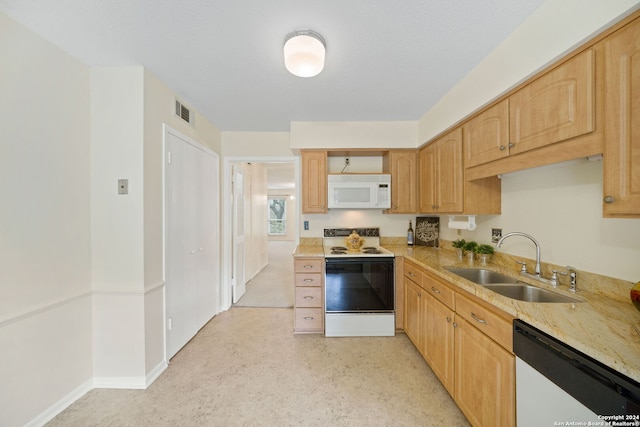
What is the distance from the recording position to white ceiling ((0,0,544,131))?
50.8 inches

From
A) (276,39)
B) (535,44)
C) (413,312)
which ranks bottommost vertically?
(413,312)

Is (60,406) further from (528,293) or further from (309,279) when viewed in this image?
(528,293)

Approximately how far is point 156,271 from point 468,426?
2556 millimetres

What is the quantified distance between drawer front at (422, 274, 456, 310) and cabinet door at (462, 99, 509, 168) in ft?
3.31

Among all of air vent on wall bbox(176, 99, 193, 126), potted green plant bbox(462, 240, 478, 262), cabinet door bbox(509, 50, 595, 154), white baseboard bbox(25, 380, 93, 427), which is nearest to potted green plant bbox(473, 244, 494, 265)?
potted green plant bbox(462, 240, 478, 262)

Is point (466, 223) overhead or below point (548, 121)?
below

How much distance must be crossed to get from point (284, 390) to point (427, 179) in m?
2.54

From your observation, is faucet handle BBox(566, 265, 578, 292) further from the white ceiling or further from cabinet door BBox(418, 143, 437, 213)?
the white ceiling

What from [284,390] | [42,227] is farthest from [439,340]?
[42,227]

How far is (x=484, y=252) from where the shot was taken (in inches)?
80.7

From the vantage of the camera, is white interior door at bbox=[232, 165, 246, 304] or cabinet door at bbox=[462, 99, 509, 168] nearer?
cabinet door at bbox=[462, 99, 509, 168]

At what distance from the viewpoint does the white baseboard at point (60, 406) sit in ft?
4.83

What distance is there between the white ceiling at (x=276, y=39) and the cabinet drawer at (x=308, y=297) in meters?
2.03

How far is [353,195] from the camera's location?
293 centimetres
